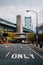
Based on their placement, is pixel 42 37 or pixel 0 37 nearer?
pixel 42 37

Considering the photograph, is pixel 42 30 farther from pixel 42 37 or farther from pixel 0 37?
pixel 0 37

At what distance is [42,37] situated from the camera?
126 m

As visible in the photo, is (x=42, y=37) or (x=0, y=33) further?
(x=0, y=33)

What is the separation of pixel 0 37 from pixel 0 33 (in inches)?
228

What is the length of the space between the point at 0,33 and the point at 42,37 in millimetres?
74973

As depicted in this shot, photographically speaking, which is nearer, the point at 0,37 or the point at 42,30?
the point at 42,30

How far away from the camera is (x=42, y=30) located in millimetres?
122188

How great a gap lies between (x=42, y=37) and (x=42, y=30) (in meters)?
5.33

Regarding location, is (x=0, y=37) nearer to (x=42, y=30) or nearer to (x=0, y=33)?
(x=0, y=33)

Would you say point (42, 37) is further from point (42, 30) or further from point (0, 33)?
point (0, 33)

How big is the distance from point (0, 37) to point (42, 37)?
70149mm

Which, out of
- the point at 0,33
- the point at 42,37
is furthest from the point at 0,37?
the point at 42,37

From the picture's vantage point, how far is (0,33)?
197 m

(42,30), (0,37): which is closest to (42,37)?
(42,30)
